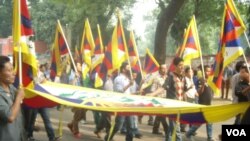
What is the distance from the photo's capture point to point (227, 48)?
7.60 metres

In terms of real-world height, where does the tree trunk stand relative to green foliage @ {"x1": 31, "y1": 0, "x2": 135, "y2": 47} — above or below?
below

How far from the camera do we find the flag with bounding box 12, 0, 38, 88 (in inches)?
234

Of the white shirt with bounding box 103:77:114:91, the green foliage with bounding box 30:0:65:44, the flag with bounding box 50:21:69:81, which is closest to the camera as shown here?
the flag with bounding box 50:21:69:81

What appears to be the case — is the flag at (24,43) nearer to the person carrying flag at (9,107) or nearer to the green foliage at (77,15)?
the person carrying flag at (9,107)

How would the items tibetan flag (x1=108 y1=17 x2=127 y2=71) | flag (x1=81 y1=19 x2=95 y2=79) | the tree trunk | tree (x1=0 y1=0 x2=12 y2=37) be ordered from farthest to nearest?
tree (x1=0 y1=0 x2=12 y2=37), the tree trunk, flag (x1=81 y1=19 x2=95 y2=79), tibetan flag (x1=108 y1=17 x2=127 y2=71)

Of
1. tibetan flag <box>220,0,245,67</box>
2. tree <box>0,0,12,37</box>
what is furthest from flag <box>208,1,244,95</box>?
tree <box>0,0,12,37</box>

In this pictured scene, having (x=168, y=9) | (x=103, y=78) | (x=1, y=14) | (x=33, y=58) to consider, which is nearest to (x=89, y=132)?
(x=103, y=78)

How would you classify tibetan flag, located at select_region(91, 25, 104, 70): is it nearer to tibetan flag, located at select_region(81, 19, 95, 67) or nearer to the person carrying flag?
tibetan flag, located at select_region(81, 19, 95, 67)

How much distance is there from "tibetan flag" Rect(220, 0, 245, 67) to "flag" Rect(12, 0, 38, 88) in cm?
322

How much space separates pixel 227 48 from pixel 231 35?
0.88ft

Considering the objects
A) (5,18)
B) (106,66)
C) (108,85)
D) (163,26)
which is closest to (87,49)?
(106,66)

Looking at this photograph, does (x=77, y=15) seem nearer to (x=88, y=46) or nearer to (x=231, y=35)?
(x=88, y=46)

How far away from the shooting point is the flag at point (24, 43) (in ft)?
19.5

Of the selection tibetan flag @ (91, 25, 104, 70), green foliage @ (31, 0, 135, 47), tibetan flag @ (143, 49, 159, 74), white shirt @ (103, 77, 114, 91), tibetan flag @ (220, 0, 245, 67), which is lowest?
white shirt @ (103, 77, 114, 91)
